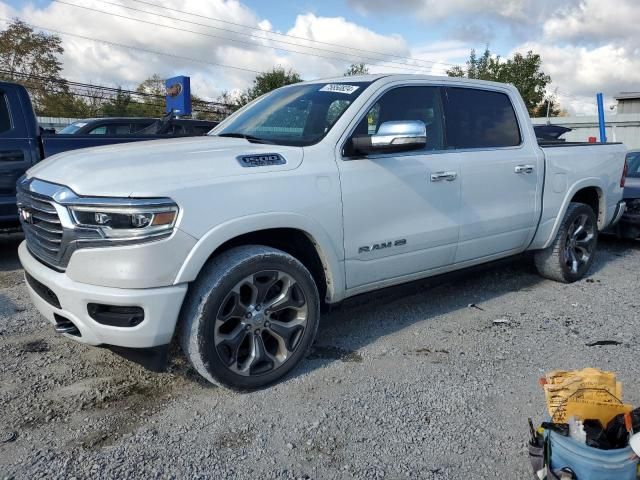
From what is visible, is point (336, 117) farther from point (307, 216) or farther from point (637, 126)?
point (637, 126)

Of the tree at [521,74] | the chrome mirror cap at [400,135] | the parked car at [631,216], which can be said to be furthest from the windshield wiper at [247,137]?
the tree at [521,74]

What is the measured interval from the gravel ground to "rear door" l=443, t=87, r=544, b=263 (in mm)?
483

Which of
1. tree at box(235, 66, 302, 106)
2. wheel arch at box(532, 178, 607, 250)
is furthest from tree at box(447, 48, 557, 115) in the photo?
wheel arch at box(532, 178, 607, 250)

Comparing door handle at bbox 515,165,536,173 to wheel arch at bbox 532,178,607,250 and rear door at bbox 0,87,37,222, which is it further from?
rear door at bbox 0,87,37,222

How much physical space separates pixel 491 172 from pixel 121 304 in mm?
2959

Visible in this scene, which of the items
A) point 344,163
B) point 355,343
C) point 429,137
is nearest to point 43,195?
point 344,163

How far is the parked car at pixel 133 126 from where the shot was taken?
877cm

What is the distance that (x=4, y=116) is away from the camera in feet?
19.4

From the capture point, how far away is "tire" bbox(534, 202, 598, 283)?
523 centimetres

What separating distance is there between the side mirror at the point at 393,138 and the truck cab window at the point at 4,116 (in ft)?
14.3

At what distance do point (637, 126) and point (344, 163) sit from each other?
26.1 m

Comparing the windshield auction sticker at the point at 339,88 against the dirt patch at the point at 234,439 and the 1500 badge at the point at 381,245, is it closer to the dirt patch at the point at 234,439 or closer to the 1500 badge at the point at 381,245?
the 1500 badge at the point at 381,245

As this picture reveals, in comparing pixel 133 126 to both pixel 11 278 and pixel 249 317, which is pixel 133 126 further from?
pixel 249 317

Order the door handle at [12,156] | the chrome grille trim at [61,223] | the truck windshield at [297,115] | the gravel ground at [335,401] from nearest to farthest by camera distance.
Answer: the gravel ground at [335,401] → the chrome grille trim at [61,223] → the truck windshield at [297,115] → the door handle at [12,156]
